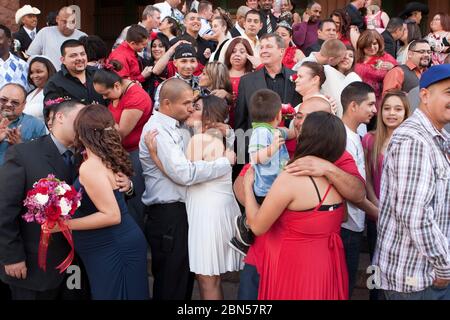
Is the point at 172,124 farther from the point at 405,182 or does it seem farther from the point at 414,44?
the point at 414,44

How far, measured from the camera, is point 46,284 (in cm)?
411

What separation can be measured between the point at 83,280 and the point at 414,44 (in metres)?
4.20

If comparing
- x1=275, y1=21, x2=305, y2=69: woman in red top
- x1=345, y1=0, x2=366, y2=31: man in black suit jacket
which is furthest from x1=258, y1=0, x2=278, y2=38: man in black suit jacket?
x1=275, y1=21, x2=305, y2=69: woman in red top

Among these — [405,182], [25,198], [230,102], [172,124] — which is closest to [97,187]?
[25,198]

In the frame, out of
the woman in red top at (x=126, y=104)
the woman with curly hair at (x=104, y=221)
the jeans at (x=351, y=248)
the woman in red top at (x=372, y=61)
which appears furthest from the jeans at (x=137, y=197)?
the woman in red top at (x=372, y=61)

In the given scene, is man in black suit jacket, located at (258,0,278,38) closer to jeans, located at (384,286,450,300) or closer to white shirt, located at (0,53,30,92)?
white shirt, located at (0,53,30,92)

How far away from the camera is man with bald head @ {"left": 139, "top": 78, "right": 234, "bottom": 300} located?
4578 mm

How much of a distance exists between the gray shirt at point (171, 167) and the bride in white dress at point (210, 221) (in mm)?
90

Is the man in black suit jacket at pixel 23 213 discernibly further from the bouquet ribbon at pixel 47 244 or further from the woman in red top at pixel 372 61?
the woman in red top at pixel 372 61

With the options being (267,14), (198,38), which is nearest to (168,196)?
(198,38)

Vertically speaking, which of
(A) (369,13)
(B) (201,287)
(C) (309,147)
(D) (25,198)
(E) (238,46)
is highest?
(A) (369,13)

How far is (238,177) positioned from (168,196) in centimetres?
64

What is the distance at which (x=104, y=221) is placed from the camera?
3908 mm

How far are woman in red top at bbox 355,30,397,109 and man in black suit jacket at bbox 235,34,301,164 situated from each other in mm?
1144
